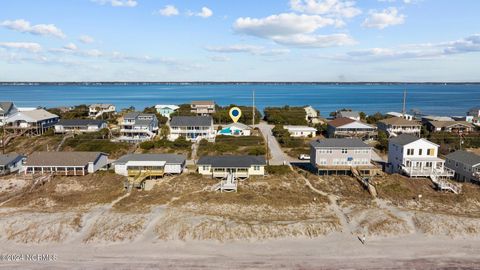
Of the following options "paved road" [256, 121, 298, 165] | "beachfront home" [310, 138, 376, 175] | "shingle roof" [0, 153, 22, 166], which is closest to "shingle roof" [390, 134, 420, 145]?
"beachfront home" [310, 138, 376, 175]

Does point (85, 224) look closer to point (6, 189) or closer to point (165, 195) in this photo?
point (165, 195)

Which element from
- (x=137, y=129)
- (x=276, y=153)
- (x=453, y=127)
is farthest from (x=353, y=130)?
(x=137, y=129)

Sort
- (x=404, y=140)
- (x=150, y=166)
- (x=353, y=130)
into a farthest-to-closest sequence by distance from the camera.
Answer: (x=353, y=130) < (x=404, y=140) < (x=150, y=166)

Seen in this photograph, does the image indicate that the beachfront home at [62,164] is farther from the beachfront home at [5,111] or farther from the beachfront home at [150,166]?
the beachfront home at [5,111]

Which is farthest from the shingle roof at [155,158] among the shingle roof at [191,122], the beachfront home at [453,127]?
the beachfront home at [453,127]

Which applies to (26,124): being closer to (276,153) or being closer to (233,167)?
(233,167)

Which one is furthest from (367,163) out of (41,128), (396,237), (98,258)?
(41,128)

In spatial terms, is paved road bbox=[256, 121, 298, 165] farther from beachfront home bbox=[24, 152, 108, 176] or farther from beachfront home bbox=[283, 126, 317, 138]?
beachfront home bbox=[24, 152, 108, 176]

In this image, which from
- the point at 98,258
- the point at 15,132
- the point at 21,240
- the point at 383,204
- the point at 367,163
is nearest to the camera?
the point at 98,258
